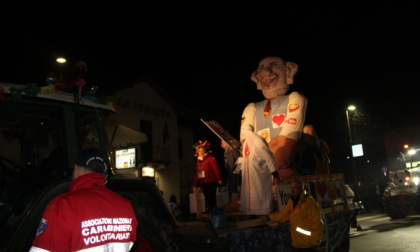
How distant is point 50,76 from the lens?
3531 mm

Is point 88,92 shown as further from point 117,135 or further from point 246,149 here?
point 246,149

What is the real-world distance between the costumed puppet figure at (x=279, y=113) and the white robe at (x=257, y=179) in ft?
1.98

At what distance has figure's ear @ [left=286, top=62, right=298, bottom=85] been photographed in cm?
779

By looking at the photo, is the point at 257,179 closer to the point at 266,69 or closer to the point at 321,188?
the point at 321,188

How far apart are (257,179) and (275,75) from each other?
7.90ft

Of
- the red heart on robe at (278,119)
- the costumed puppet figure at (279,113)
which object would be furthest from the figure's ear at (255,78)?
the red heart on robe at (278,119)

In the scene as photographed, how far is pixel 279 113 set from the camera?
291 inches

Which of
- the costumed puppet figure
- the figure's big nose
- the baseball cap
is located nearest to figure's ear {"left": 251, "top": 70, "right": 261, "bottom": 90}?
the costumed puppet figure

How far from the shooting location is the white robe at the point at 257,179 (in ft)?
20.1

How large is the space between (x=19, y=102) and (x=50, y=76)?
1.36 feet

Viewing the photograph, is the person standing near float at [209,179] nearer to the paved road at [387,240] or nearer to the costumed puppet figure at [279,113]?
the costumed puppet figure at [279,113]

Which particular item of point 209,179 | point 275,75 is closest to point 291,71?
point 275,75

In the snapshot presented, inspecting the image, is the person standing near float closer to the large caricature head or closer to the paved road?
the large caricature head

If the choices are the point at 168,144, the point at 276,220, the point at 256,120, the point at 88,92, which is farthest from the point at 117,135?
the point at 168,144
